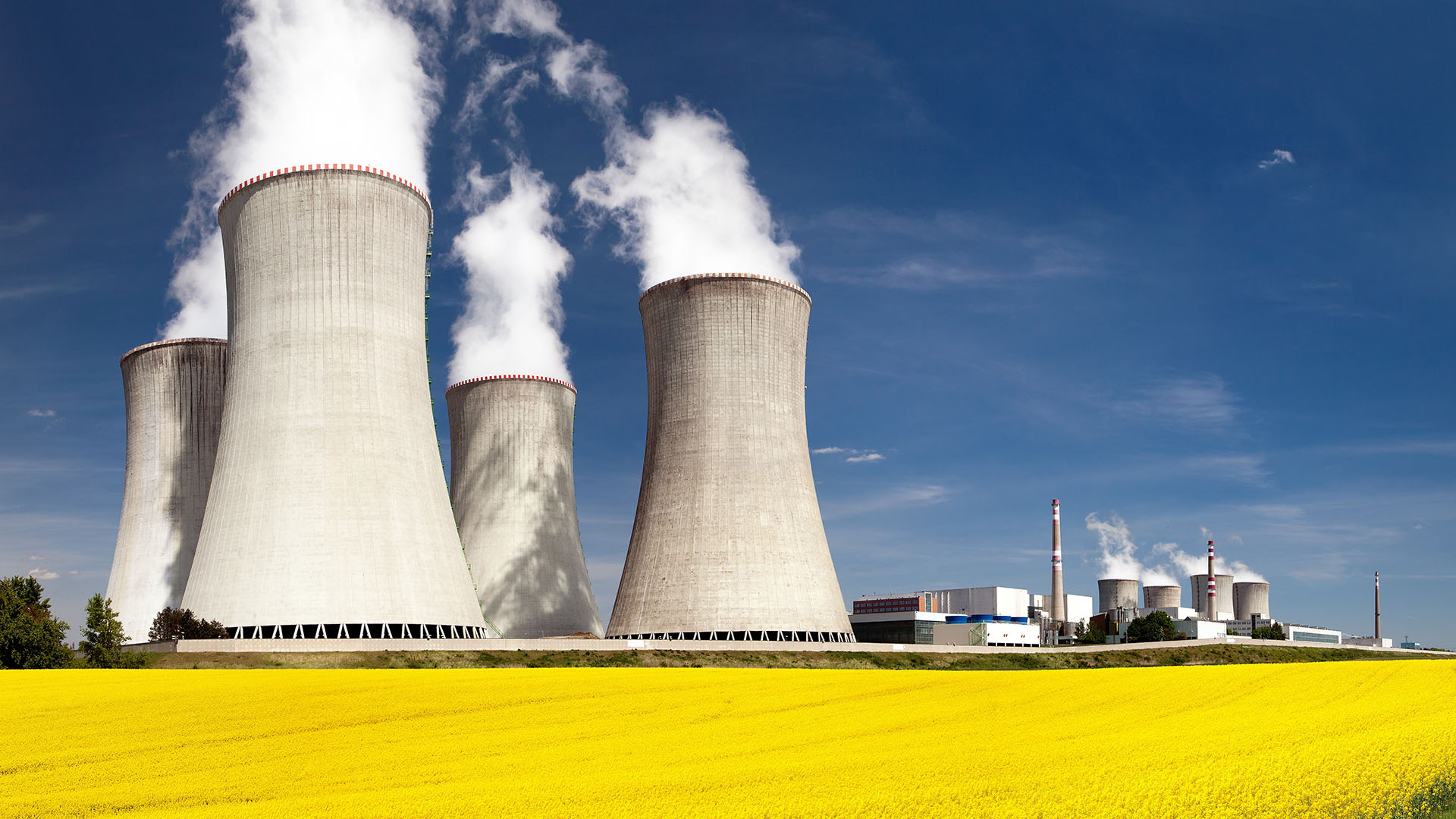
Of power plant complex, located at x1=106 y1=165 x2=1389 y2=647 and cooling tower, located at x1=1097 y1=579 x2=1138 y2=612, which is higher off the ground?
power plant complex, located at x1=106 y1=165 x2=1389 y2=647

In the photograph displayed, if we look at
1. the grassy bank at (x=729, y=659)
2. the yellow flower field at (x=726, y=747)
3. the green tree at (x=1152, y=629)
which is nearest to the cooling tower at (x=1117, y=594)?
the green tree at (x=1152, y=629)

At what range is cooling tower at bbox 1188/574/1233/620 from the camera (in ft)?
383

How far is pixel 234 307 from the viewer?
33.9 metres

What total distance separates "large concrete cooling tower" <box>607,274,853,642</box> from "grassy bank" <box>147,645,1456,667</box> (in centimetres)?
210

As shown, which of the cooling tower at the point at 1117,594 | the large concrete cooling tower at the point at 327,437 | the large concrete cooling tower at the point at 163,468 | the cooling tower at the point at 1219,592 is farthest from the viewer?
the cooling tower at the point at 1219,592

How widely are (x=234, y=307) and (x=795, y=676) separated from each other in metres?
22.4

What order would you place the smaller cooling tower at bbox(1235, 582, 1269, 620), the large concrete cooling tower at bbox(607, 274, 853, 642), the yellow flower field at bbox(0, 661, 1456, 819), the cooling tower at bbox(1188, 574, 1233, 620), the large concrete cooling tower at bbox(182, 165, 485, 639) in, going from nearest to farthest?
the yellow flower field at bbox(0, 661, 1456, 819) → the large concrete cooling tower at bbox(182, 165, 485, 639) → the large concrete cooling tower at bbox(607, 274, 853, 642) → the cooling tower at bbox(1188, 574, 1233, 620) → the smaller cooling tower at bbox(1235, 582, 1269, 620)

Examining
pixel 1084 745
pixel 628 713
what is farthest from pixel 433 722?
pixel 1084 745

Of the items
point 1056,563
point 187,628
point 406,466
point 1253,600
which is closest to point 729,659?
point 406,466

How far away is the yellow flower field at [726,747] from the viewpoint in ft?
28.5

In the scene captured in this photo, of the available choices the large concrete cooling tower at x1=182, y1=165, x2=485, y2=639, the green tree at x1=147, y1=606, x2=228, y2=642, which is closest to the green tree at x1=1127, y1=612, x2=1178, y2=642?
the large concrete cooling tower at x1=182, y1=165, x2=485, y2=639

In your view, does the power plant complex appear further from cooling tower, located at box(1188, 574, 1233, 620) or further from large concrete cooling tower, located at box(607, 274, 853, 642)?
cooling tower, located at box(1188, 574, 1233, 620)

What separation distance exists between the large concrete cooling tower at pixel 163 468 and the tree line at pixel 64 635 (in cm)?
922

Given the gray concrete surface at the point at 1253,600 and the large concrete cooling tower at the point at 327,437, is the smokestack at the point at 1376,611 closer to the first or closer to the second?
the gray concrete surface at the point at 1253,600
